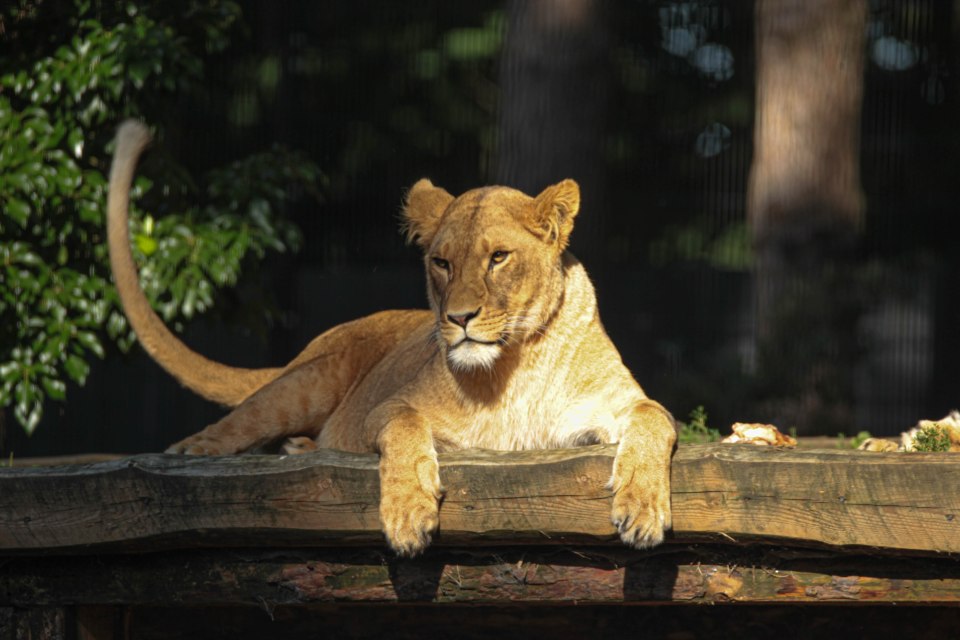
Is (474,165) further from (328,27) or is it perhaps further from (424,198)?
(424,198)

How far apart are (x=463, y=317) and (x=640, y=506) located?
2.68ft

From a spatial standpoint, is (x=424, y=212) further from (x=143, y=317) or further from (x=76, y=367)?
(x=76, y=367)

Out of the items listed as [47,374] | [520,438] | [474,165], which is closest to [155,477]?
[520,438]

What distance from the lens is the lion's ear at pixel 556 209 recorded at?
4.19 m

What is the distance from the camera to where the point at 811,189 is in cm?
1050

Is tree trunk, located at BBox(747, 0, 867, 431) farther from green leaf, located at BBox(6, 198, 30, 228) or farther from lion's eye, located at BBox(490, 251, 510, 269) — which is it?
lion's eye, located at BBox(490, 251, 510, 269)

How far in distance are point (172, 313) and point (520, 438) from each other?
3019 mm

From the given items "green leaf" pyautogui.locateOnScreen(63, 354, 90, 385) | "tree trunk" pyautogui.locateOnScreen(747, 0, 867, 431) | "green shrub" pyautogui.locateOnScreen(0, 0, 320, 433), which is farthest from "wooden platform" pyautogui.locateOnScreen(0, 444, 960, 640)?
"tree trunk" pyautogui.locateOnScreen(747, 0, 867, 431)

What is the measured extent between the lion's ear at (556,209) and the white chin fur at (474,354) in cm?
45

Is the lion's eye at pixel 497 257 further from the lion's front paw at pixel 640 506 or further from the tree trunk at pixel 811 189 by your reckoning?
the tree trunk at pixel 811 189

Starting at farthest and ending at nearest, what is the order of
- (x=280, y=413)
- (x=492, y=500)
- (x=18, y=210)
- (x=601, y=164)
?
(x=601, y=164), (x=18, y=210), (x=280, y=413), (x=492, y=500)

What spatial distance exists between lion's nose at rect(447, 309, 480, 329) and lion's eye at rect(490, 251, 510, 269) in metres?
0.20

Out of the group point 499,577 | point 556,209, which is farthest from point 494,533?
point 556,209

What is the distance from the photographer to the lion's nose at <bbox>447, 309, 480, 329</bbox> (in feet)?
12.8
